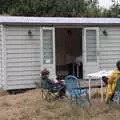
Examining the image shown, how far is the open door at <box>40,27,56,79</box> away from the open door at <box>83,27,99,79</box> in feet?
3.63

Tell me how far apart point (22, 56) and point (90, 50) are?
2342 millimetres

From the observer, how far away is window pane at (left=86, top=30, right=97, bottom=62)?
44.7ft

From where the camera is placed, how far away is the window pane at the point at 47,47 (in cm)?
1315

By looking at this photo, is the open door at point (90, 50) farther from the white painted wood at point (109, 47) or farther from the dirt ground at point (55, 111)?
the dirt ground at point (55, 111)

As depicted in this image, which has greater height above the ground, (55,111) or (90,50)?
(90,50)

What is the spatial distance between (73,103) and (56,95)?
3.05 ft

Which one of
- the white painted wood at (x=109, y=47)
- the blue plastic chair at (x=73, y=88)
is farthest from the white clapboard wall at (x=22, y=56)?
the blue plastic chair at (x=73, y=88)

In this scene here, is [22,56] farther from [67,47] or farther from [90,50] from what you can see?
[67,47]

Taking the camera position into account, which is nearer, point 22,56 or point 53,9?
point 22,56

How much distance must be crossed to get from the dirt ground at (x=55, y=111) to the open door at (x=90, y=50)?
3731 mm

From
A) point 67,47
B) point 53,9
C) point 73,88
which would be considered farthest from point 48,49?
point 53,9

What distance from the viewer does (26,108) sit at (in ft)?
30.6

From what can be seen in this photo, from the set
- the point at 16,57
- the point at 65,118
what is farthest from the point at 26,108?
the point at 16,57

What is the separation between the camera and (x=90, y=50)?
13.7 m
